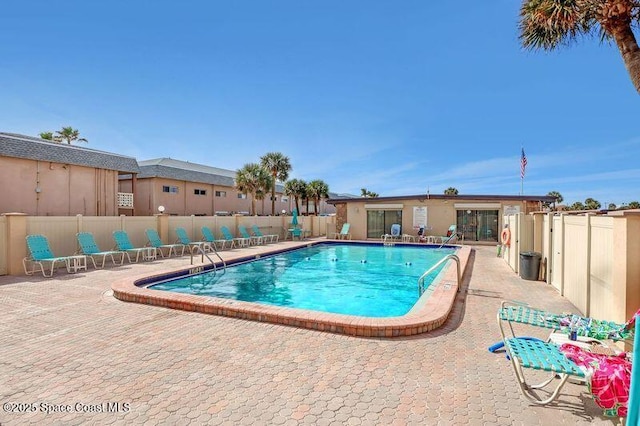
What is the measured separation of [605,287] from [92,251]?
14.1 m

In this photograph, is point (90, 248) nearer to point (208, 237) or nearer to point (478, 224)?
point (208, 237)

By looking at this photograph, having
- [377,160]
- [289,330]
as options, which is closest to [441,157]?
[377,160]

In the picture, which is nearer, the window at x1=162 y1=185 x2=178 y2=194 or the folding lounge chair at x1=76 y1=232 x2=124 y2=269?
the folding lounge chair at x1=76 y1=232 x2=124 y2=269

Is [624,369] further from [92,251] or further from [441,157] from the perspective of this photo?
[441,157]

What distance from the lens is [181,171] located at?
93.1ft

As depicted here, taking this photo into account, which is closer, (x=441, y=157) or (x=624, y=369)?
(x=624, y=369)

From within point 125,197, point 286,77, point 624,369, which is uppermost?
point 286,77

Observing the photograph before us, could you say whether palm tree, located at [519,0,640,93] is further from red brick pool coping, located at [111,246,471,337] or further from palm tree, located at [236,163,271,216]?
palm tree, located at [236,163,271,216]

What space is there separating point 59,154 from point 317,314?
2091 cm

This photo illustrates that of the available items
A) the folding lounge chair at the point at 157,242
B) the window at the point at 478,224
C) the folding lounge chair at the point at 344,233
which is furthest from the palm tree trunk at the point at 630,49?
the folding lounge chair at the point at 344,233

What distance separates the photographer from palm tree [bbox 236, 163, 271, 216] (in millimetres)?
31156

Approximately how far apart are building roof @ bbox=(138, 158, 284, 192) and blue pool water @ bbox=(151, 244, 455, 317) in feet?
51.2

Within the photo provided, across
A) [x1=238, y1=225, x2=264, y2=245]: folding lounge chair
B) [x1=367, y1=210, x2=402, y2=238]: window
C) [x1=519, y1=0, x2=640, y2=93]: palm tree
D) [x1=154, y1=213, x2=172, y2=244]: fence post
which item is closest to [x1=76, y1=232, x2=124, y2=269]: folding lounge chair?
[x1=154, y1=213, x2=172, y2=244]: fence post

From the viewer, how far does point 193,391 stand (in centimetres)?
332
